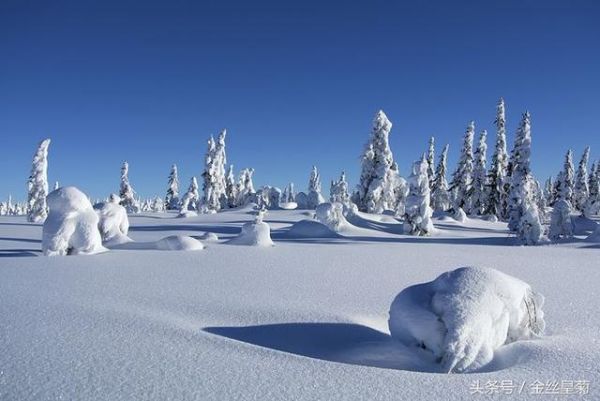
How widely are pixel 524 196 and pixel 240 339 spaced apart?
22.9 meters

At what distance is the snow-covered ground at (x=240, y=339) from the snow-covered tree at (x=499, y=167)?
36.4 meters

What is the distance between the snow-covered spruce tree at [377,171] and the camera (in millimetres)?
36125

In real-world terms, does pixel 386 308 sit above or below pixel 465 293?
below

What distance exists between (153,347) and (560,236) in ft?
73.5

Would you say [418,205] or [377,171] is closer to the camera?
[418,205]

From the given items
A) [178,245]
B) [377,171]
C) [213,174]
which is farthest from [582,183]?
[178,245]

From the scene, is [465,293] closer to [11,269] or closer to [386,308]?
[386,308]

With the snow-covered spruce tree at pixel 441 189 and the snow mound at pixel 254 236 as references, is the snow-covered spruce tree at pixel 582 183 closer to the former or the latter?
the snow-covered spruce tree at pixel 441 189

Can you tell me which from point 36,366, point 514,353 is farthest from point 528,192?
point 36,366

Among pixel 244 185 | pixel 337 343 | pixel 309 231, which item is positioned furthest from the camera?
pixel 244 185

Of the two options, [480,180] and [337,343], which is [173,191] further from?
[337,343]

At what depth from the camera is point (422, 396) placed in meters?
3.02

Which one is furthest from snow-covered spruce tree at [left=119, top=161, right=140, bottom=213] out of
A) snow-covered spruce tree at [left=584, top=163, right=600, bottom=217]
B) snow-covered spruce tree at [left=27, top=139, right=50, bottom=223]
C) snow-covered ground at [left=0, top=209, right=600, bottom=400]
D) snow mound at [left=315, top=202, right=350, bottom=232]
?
snow-covered spruce tree at [left=584, top=163, right=600, bottom=217]

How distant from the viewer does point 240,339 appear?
4.26 m
